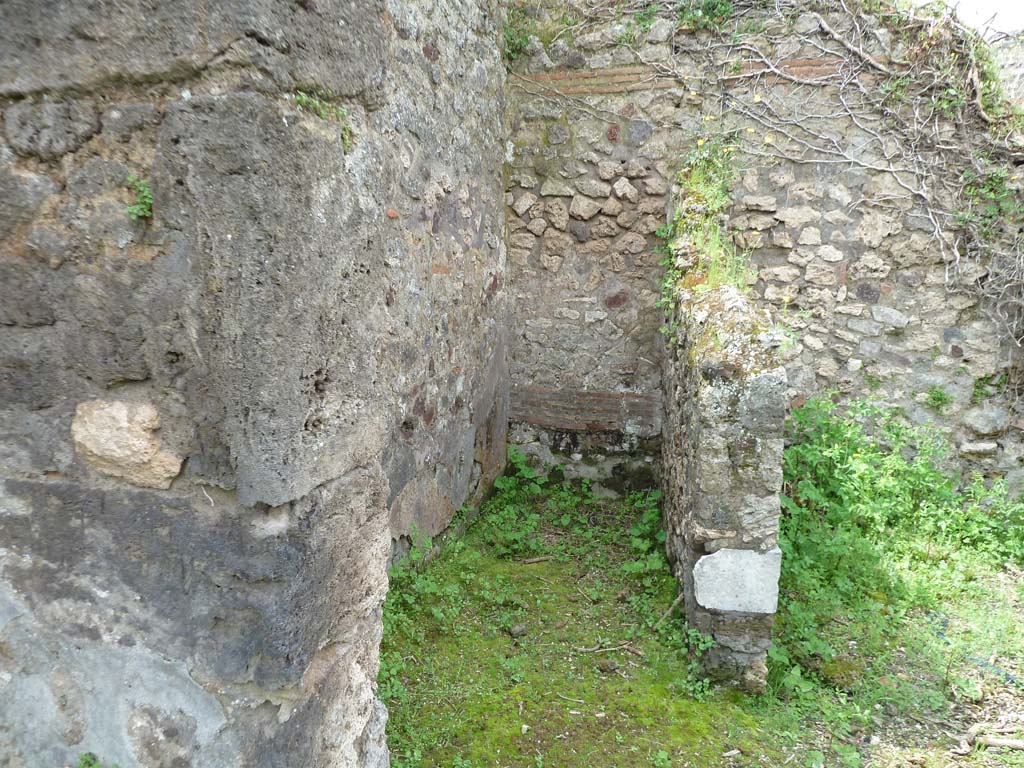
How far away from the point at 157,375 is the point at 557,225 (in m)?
4.33

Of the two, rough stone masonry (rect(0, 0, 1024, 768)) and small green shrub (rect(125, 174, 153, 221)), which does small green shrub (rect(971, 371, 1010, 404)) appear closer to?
rough stone masonry (rect(0, 0, 1024, 768))

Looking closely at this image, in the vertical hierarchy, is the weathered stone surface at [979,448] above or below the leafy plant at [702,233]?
below

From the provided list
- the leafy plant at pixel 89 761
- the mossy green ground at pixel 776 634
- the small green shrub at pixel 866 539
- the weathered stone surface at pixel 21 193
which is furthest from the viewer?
the small green shrub at pixel 866 539

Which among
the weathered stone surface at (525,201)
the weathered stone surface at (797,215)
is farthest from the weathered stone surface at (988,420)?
the weathered stone surface at (525,201)

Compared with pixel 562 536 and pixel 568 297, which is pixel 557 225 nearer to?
pixel 568 297

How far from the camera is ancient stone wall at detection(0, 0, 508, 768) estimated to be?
1123mm

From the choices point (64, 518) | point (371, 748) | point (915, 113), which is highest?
point (915, 113)

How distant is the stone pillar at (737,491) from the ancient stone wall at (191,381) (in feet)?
6.37

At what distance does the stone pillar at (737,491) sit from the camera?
2.95 meters

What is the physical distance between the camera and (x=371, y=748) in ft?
5.25

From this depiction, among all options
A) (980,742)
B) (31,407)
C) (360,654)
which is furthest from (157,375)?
(980,742)

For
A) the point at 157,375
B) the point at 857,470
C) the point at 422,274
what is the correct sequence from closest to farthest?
1. the point at 157,375
2. the point at 422,274
3. the point at 857,470

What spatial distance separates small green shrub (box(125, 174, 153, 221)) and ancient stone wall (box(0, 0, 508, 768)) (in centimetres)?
1

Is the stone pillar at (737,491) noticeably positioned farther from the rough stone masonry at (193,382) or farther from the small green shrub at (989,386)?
the small green shrub at (989,386)
